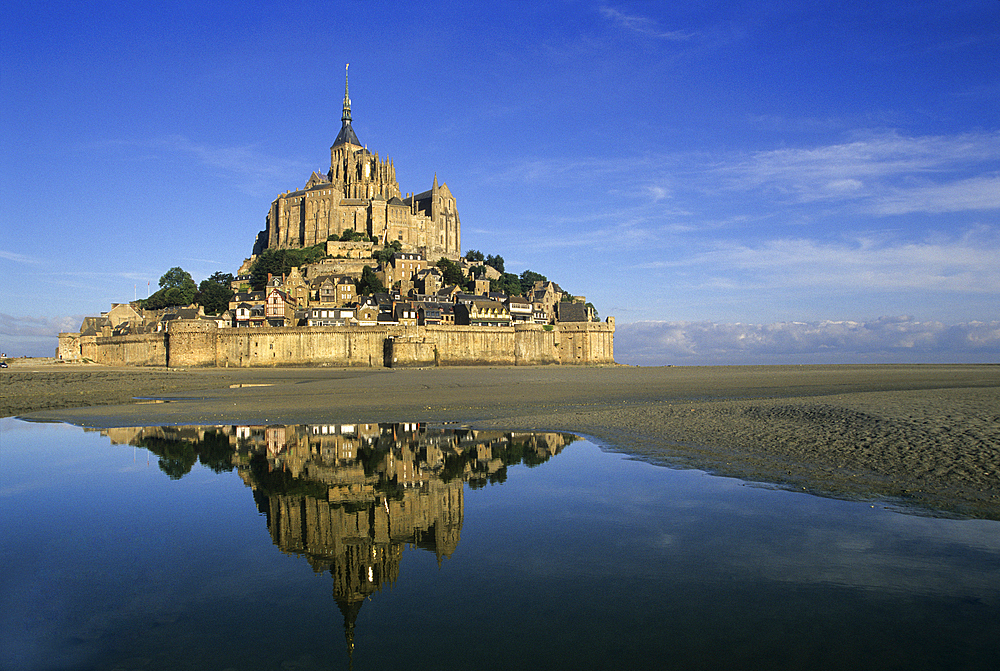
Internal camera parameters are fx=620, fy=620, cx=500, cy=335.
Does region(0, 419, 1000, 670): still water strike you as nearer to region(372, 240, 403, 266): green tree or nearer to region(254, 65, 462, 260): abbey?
region(372, 240, 403, 266): green tree

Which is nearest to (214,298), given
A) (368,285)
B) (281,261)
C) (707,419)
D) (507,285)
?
(281,261)

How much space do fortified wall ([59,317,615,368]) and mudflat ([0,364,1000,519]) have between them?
23.4 m

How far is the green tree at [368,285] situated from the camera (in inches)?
3091

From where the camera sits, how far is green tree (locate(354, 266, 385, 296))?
7850 cm

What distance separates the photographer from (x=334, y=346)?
54531mm

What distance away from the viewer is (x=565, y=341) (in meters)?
63.5

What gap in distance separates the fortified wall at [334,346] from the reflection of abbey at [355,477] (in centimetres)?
3857

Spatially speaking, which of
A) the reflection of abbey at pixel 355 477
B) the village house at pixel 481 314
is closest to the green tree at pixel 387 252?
the village house at pixel 481 314

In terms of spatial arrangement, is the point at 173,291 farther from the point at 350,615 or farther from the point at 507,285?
the point at 350,615

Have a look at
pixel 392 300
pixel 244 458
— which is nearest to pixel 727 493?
pixel 244 458

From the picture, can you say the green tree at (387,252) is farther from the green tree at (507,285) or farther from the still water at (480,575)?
the still water at (480,575)

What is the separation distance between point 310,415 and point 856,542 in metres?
15.1

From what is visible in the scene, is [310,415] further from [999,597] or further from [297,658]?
[999,597]

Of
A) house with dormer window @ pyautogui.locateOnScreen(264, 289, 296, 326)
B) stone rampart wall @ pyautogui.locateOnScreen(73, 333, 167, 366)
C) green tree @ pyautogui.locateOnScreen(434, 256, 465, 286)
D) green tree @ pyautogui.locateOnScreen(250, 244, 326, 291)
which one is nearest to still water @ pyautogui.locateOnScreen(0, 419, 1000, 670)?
stone rampart wall @ pyautogui.locateOnScreen(73, 333, 167, 366)
